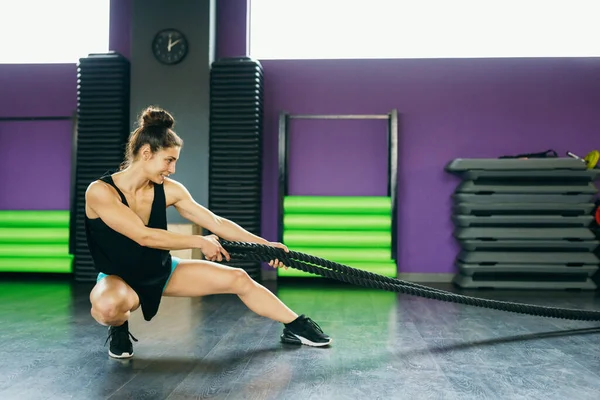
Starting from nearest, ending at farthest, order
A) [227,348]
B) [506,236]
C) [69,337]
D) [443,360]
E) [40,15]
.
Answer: [443,360] → [227,348] → [69,337] → [506,236] → [40,15]

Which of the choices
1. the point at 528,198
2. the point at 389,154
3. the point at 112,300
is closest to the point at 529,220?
the point at 528,198

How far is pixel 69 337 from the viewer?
2.92 meters

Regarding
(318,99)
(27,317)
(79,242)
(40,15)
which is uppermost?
(40,15)

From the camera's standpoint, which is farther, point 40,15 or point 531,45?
point 40,15

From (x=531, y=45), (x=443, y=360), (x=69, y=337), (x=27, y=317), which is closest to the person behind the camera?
(x=443, y=360)

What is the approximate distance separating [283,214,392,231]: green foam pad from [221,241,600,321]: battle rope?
2055mm

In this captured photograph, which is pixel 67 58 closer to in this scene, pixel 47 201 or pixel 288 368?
pixel 47 201

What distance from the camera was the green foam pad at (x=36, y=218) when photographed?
208 inches

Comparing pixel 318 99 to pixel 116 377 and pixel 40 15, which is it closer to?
pixel 40 15

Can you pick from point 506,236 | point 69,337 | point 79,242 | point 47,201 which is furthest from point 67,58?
point 506,236

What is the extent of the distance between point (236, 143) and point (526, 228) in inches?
106

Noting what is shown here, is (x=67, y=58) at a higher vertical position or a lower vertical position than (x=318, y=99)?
higher

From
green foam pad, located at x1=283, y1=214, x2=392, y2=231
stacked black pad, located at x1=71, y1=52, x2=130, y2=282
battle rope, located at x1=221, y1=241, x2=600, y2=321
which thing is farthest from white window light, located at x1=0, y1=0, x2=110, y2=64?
battle rope, located at x1=221, y1=241, x2=600, y2=321

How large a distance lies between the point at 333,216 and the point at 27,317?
2.67 metres
